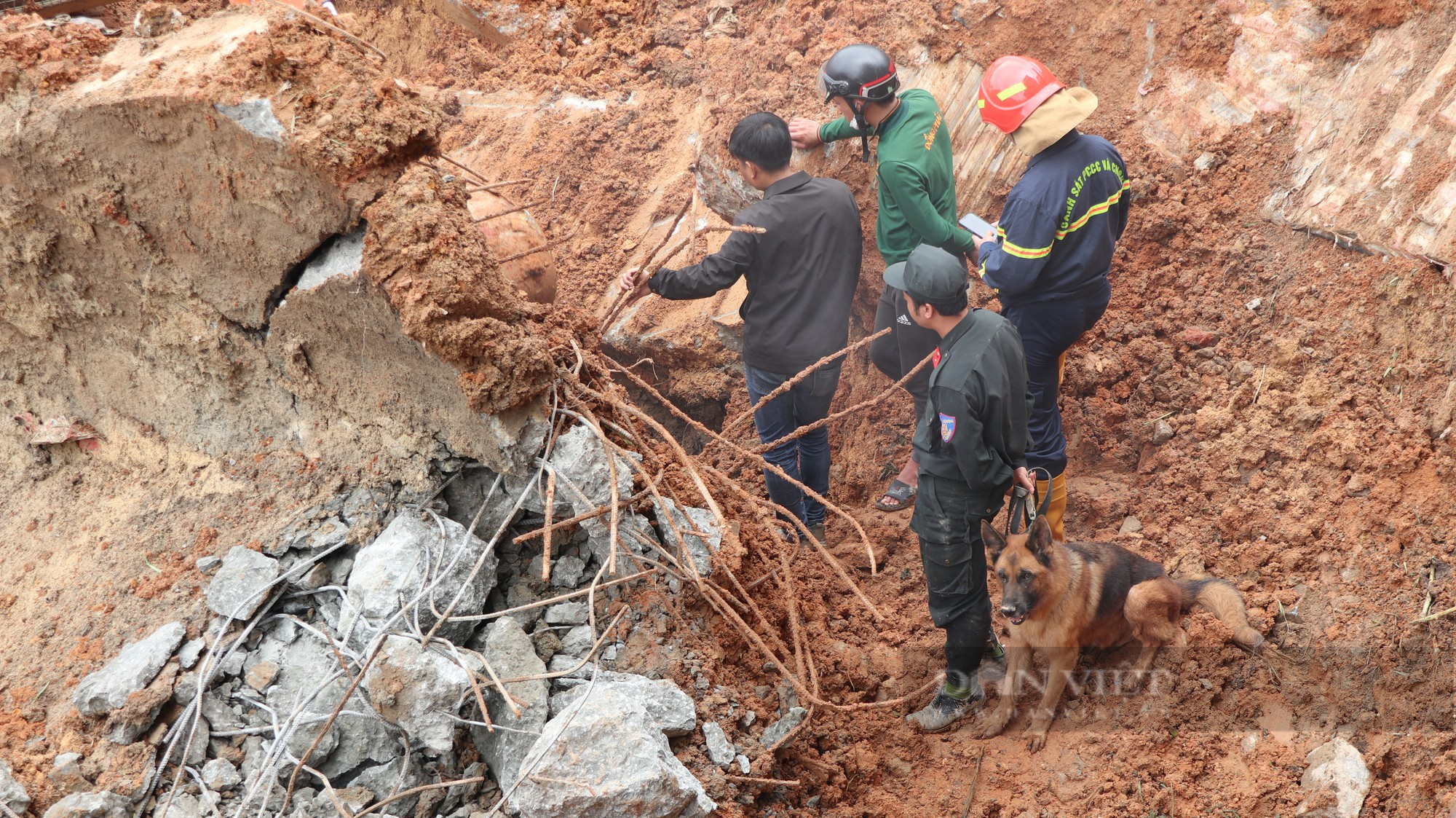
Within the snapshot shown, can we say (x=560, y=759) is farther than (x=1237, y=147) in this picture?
No

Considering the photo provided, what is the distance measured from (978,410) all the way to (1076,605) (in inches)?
38.2

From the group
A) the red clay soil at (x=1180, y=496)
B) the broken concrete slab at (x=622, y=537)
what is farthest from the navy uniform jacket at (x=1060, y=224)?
the broken concrete slab at (x=622, y=537)

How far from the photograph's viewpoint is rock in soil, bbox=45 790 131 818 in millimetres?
2230

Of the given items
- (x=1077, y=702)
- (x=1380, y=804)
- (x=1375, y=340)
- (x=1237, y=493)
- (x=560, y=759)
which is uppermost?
(x=1375, y=340)

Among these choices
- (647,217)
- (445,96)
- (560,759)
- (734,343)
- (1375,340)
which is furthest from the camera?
(445,96)

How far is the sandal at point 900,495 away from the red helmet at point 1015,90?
1975mm

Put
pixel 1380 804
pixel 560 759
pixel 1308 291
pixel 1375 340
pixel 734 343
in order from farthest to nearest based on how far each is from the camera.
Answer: pixel 734 343
pixel 1308 291
pixel 1375 340
pixel 1380 804
pixel 560 759

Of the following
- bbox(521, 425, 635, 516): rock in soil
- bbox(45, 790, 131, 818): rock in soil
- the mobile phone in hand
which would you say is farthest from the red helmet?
bbox(45, 790, 131, 818): rock in soil

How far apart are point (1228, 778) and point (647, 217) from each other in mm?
4926

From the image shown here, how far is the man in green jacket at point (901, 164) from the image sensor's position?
418 centimetres

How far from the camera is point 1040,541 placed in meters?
3.46

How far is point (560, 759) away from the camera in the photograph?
233 cm

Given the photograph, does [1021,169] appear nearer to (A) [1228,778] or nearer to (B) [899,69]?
(B) [899,69]

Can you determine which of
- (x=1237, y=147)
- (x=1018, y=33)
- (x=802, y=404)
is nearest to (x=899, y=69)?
(x=1018, y=33)
